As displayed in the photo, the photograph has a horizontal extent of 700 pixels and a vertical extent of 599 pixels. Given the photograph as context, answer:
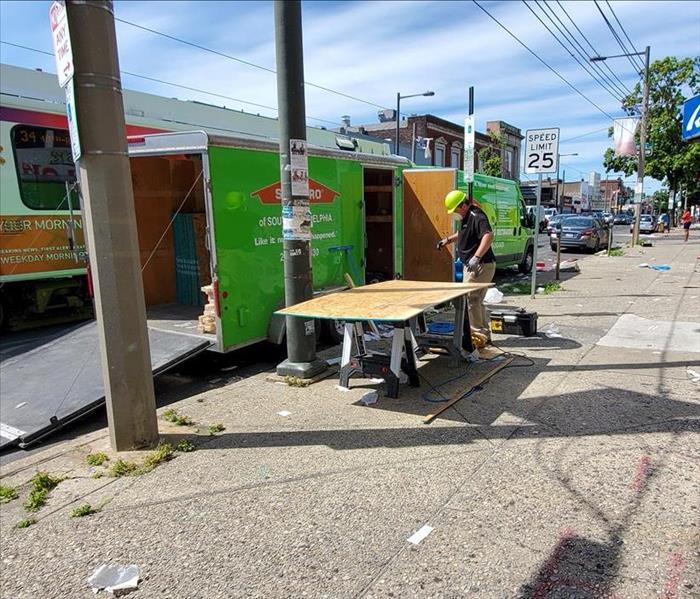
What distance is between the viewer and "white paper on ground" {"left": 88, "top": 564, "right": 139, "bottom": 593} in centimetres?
274

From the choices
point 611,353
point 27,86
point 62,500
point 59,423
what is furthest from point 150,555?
point 27,86

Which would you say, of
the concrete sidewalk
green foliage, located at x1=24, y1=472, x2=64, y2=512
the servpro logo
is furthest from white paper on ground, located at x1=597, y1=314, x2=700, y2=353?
green foliage, located at x1=24, y1=472, x2=64, y2=512

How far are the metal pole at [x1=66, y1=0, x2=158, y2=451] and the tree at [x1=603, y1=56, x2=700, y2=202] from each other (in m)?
32.7

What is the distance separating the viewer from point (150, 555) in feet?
9.77

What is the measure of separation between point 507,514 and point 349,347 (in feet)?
8.59

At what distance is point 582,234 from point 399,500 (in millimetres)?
22523

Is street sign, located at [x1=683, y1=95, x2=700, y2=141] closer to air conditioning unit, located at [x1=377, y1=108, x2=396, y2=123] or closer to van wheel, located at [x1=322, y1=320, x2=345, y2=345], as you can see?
van wheel, located at [x1=322, y1=320, x2=345, y2=345]

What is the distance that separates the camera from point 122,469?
12.9ft

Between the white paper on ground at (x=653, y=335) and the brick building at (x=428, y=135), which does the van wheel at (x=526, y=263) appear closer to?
the white paper on ground at (x=653, y=335)

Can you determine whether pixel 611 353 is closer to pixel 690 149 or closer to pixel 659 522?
pixel 659 522

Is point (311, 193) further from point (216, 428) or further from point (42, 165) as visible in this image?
point (42, 165)

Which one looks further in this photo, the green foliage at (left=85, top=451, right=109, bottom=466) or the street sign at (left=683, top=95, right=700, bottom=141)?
the street sign at (left=683, top=95, right=700, bottom=141)

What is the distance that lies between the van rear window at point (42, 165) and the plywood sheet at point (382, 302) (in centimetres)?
570

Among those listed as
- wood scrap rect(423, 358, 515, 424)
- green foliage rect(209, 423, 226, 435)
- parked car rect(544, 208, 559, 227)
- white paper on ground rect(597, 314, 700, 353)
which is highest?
parked car rect(544, 208, 559, 227)
